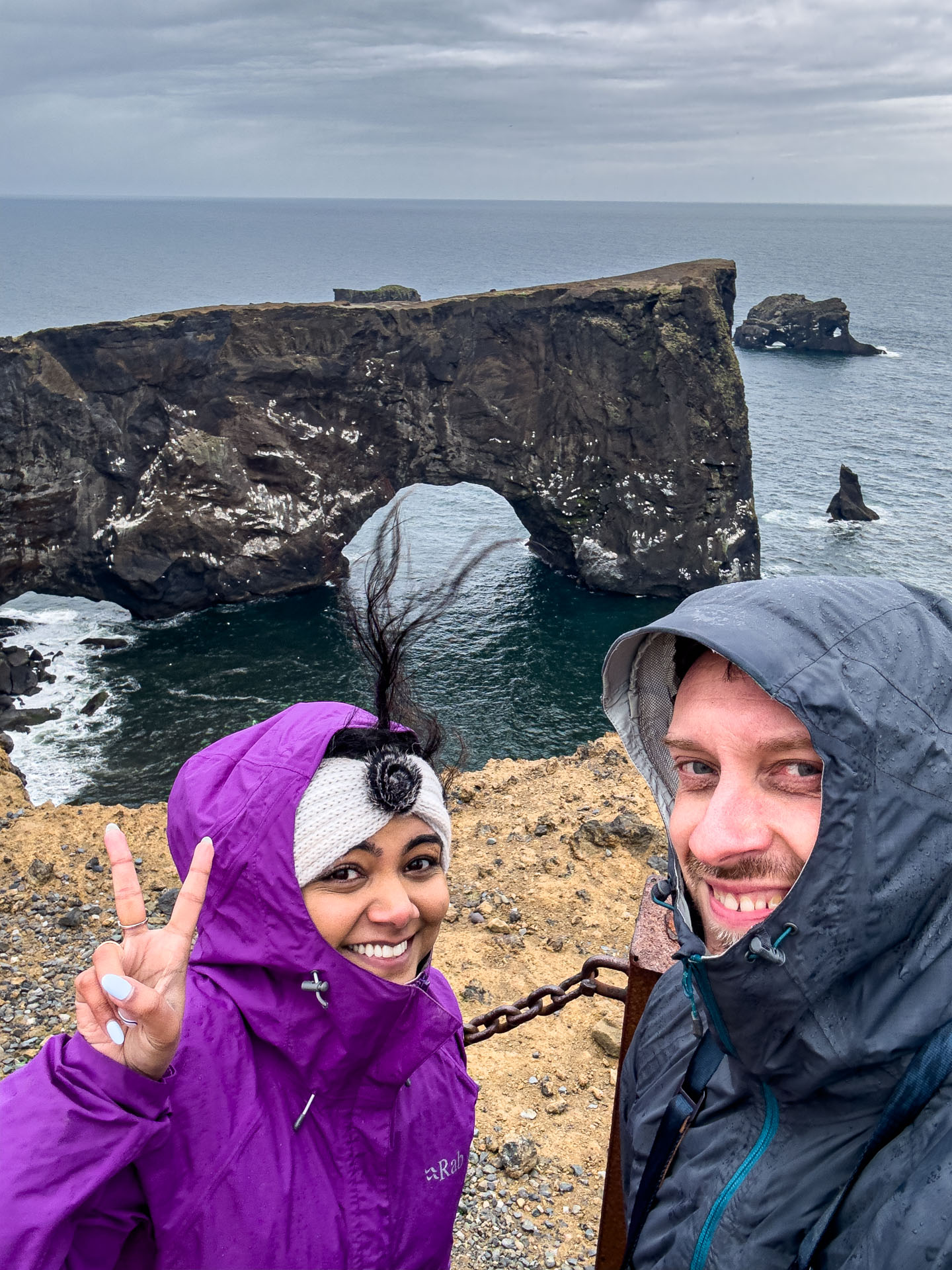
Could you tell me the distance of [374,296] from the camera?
58.3 meters

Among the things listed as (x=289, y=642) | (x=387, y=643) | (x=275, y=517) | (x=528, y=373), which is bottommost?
(x=289, y=642)

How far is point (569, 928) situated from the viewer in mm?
12406

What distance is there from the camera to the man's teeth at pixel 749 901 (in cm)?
240

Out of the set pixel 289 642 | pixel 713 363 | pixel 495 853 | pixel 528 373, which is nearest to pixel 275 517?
pixel 289 642

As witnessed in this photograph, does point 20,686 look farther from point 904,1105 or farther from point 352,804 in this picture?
point 904,1105

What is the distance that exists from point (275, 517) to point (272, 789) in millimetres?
42685

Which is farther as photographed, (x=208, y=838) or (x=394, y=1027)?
(x=394, y=1027)

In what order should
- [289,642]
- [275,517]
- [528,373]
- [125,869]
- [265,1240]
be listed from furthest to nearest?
[528,373] → [275,517] → [289,642] → [265,1240] → [125,869]

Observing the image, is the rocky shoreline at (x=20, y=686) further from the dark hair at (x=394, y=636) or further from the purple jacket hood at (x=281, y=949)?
the purple jacket hood at (x=281, y=949)

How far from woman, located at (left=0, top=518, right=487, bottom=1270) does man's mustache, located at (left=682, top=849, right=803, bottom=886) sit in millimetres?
1197

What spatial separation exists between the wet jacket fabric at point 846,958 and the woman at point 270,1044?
1.09m

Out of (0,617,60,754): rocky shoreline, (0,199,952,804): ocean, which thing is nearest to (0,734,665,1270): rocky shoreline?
(0,199,952,804): ocean

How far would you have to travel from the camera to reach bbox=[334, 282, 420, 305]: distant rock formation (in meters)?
54.4

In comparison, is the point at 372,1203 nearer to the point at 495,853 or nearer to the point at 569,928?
the point at 569,928
